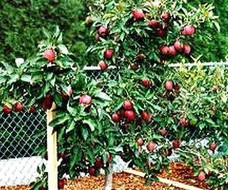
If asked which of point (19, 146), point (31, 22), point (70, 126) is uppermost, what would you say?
point (31, 22)

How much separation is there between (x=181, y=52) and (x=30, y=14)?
1861mm

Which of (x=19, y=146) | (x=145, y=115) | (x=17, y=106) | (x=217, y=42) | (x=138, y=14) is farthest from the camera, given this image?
(x=217, y=42)

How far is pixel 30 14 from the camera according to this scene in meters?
Result: 5.50

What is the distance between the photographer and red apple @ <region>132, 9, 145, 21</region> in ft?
13.0

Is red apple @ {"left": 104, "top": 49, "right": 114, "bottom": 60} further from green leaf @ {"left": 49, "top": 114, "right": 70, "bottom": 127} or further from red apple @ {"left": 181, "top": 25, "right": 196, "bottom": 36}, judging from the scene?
green leaf @ {"left": 49, "top": 114, "right": 70, "bottom": 127}

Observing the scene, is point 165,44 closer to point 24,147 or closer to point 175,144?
point 175,144

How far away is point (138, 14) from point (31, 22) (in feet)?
5.85

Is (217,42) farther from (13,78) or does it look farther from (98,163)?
(13,78)

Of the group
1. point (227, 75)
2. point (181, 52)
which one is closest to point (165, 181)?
point (227, 75)

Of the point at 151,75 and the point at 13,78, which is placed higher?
the point at 151,75

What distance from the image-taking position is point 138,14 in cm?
396

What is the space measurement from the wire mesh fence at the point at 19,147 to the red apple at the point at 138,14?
184 cm

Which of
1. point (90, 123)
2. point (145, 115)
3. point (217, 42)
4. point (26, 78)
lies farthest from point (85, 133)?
point (217, 42)

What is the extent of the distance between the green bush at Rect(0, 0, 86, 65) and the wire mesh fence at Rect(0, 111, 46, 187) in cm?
62
